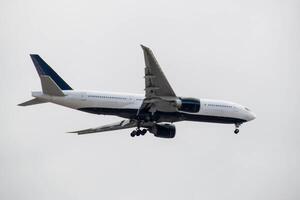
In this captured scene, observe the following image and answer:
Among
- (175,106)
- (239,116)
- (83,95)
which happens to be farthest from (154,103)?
(239,116)

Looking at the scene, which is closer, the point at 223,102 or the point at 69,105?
the point at 69,105

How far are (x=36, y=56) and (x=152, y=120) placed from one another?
35.7 feet

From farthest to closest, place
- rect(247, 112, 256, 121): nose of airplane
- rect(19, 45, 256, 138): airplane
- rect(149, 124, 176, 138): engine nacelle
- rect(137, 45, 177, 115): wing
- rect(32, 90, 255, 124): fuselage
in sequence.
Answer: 1. rect(247, 112, 256, 121): nose of airplane
2. rect(149, 124, 176, 138): engine nacelle
3. rect(32, 90, 255, 124): fuselage
4. rect(19, 45, 256, 138): airplane
5. rect(137, 45, 177, 115): wing

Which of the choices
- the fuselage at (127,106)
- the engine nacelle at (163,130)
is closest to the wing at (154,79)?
the fuselage at (127,106)

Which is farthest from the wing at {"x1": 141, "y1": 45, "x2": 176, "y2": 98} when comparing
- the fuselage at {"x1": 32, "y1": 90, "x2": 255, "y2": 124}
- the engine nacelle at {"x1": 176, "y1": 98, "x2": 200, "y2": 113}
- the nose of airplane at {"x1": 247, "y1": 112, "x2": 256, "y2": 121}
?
the nose of airplane at {"x1": 247, "y1": 112, "x2": 256, "y2": 121}

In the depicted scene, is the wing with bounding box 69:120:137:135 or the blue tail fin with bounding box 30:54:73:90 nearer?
the blue tail fin with bounding box 30:54:73:90

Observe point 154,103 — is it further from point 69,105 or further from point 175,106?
point 69,105

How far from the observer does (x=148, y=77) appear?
5391 cm

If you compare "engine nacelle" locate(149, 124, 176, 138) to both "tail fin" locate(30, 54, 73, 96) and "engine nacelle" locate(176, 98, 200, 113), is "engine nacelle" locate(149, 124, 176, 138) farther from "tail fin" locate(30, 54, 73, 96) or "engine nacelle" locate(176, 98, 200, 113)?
"tail fin" locate(30, 54, 73, 96)

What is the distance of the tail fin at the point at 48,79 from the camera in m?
55.1

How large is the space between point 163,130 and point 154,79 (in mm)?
8989

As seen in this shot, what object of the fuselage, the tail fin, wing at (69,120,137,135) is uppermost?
the tail fin

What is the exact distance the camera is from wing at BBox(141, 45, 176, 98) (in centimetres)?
5259

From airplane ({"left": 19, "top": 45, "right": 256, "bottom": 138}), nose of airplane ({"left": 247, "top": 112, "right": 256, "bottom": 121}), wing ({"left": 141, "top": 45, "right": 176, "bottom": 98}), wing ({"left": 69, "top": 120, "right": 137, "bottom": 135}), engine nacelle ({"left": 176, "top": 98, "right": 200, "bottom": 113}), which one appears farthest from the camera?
nose of airplane ({"left": 247, "top": 112, "right": 256, "bottom": 121})
